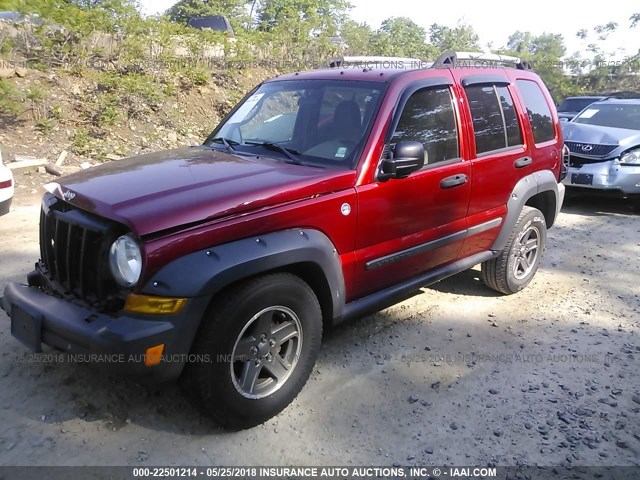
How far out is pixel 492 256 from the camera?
460 cm

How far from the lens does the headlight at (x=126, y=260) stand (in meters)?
2.58

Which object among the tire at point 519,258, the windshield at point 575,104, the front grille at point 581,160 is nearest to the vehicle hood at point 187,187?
the tire at point 519,258

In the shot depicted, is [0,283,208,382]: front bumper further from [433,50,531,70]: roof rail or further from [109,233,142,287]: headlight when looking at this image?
[433,50,531,70]: roof rail

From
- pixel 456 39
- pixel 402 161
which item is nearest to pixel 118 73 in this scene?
pixel 402 161

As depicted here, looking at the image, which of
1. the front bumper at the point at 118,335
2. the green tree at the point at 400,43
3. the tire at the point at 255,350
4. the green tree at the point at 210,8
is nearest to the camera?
the front bumper at the point at 118,335

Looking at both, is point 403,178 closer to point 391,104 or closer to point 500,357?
point 391,104

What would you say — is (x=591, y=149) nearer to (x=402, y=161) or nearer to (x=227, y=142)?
(x=402, y=161)

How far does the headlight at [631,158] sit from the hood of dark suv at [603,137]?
0.08m

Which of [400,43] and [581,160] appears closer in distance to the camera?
[581,160]

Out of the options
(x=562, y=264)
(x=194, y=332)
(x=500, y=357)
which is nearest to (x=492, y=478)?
(x=500, y=357)

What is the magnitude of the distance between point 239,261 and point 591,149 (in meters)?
7.36

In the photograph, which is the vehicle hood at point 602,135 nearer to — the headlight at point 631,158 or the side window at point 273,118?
the headlight at point 631,158

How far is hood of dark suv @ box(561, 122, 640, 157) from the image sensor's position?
26.5 feet

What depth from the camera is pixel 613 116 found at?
9.33m
